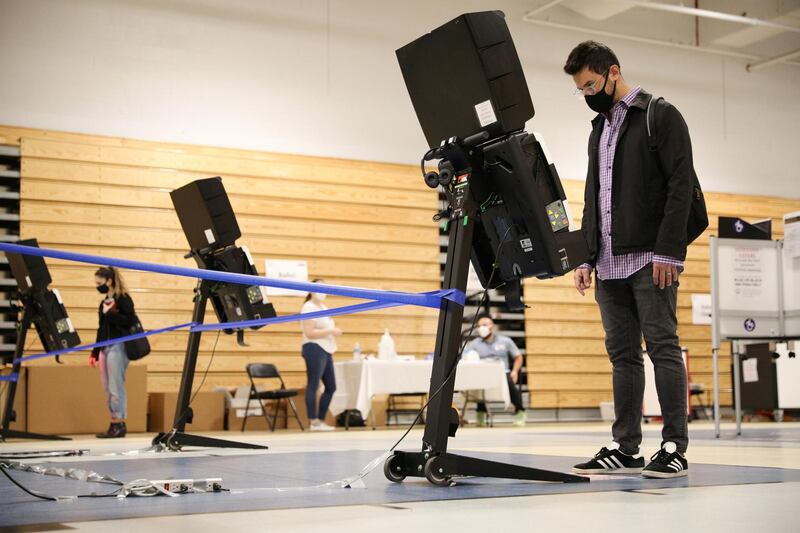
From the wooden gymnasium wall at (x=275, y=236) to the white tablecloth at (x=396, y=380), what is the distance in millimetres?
937

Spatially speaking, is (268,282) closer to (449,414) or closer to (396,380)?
(449,414)

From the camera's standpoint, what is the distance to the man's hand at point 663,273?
130 inches

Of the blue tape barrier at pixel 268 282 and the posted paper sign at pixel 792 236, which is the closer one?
the blue tape barrier at pixel 268 282

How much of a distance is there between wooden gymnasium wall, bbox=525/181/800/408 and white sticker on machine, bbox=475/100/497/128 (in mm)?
9529

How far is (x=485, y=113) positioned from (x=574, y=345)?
1026 cm

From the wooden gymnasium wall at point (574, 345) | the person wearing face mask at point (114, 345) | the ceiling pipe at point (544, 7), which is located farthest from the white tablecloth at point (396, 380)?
the ceiling pipe at point (544, 7)

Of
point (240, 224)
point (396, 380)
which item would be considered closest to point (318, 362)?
point (396, 380)

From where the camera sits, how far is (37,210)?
1013cm

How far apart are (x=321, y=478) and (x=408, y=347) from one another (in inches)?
329

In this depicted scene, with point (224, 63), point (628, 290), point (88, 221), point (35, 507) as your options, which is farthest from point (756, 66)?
point (35, 507)

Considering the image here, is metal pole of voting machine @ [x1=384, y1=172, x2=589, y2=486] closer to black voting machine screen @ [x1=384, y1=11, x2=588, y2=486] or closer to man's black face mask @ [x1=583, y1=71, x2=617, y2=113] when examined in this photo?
black voting machine screen @ [x1=384, y1=11, x2=588, y2=486]

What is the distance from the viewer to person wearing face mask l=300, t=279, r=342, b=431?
995 centimetres

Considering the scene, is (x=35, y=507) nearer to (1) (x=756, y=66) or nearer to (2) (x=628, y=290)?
(2) (x=628, y=290)

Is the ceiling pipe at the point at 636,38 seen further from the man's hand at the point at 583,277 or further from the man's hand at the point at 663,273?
the man's hand at the point at 663,273
